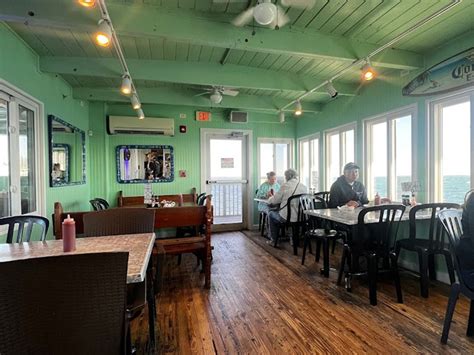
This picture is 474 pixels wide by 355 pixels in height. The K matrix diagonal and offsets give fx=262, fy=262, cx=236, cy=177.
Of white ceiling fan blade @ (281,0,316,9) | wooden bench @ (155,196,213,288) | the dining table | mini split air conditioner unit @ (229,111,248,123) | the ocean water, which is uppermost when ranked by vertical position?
white ceiling fan blade @ (281,0,316,9)

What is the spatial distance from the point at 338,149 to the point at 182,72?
121 inches

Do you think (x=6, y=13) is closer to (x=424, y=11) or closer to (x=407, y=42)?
(x=424, y=11)

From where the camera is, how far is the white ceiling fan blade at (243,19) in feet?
6.89

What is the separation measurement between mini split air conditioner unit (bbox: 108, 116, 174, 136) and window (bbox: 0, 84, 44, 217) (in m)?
1.82

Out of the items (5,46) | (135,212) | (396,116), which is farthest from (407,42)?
(5,46)

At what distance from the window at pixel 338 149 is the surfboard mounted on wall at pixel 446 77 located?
47.6 inches

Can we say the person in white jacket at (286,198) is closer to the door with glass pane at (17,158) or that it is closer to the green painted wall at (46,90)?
the green painted wall at (46,90)

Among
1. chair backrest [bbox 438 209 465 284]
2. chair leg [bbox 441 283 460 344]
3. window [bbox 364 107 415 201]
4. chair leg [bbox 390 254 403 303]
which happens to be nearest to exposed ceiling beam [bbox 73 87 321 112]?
window [bbox 364 107 415 201]

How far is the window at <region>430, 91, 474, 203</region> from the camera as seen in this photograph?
109 inches

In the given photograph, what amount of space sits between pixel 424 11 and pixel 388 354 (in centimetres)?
275

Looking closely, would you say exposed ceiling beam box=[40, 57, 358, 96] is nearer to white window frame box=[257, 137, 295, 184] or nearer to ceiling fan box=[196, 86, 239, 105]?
ceiling fan box=[196, 86, 239, 105]

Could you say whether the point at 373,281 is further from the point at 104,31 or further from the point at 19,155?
the point at 19,155

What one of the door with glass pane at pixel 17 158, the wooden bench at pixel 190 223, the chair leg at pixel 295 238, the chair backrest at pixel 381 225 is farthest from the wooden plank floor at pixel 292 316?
the door with glass pane at pixel 17 158

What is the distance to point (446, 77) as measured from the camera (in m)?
2.85
